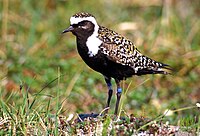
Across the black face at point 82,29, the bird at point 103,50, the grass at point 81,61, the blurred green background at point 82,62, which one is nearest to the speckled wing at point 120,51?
the bird at point 103,50

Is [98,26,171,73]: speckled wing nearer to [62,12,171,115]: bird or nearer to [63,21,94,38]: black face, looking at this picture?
[62,12,171,115]: bird

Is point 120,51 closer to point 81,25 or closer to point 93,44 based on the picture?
point 93,44

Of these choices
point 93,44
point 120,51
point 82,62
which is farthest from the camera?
point 82,62

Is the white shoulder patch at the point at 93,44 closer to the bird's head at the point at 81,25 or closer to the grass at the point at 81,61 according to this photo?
the bird's head at the point at 81,25

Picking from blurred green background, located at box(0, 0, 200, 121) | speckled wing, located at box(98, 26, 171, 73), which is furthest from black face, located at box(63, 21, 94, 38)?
blurred green background, located at box(0, 0, 200, 121)

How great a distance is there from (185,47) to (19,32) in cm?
276

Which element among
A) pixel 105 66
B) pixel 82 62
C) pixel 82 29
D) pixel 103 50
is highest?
pixel 82 62

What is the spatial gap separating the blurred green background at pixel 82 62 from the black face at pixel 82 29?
2.12m

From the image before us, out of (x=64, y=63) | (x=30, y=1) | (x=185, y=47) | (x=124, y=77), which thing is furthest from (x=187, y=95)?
(x=30, y=1)

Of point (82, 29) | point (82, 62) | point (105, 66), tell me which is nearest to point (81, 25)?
point (82, 29)

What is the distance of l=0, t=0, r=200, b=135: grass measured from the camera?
28.0 feet

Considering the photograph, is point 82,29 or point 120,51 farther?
point 120,51

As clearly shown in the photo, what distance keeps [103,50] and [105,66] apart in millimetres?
154

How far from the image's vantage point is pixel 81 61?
948 centimetres
